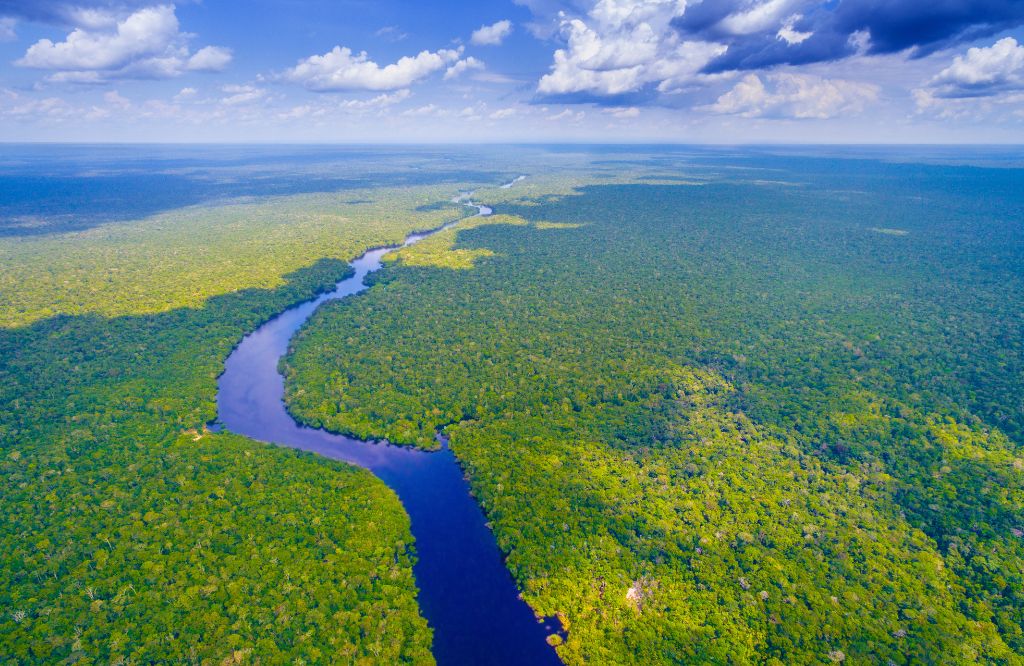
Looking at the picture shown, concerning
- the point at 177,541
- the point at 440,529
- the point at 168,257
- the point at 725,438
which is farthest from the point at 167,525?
the point at 168,257

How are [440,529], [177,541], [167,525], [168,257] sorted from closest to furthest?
1. [177,541]
2. [167,525]
3. [440,529]
4. [168,257]

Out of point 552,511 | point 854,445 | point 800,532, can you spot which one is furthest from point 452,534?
point 854,445

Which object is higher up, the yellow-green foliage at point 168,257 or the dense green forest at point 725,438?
the yellow-green foliage at point 168,257

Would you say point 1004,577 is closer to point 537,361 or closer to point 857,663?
point 857,663

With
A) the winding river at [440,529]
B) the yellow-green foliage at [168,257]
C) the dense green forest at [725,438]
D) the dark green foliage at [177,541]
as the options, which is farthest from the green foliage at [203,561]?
the yellow-green foliage at [168,257]

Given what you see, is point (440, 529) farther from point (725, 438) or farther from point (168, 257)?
point (168, 257)

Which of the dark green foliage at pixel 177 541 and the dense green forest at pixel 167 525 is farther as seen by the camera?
the dense green forest at pixel 167 525

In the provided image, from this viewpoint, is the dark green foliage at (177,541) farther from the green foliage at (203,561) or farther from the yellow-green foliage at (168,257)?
the yellow-green foliage at (168,257)
